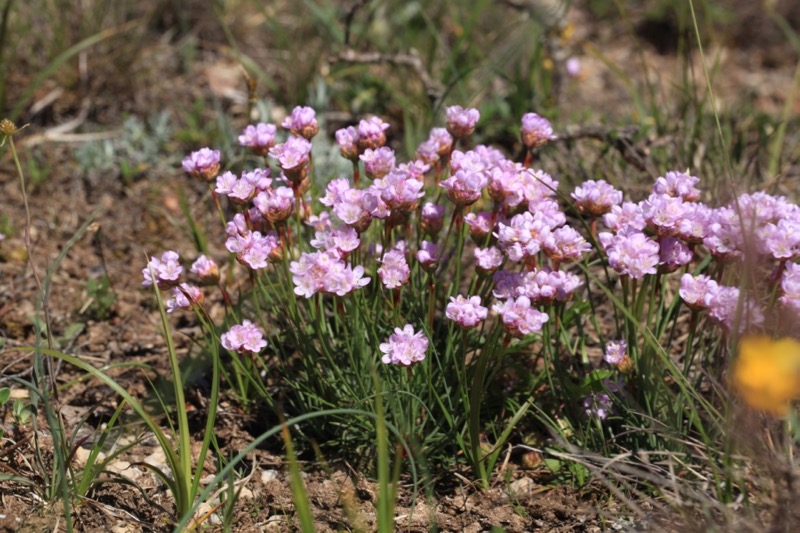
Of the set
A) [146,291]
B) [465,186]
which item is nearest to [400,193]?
[465,186]

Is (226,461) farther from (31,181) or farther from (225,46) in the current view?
(225,46)

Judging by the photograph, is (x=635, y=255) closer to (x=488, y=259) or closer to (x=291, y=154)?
(x=488, y=259)

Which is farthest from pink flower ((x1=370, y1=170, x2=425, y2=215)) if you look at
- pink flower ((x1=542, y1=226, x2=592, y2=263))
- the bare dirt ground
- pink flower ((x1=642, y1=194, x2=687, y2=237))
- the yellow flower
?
the yellow flower

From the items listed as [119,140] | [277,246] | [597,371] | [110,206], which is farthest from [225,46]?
[597,371]

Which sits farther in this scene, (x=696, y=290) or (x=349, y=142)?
(x=349, y=142)

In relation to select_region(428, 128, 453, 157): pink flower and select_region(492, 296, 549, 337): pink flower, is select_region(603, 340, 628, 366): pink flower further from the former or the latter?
select_region(428, 128, 453, 157): pink flower
